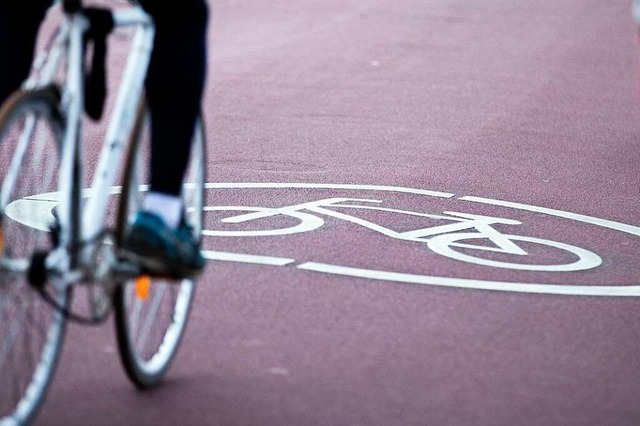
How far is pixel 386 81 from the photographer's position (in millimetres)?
13305

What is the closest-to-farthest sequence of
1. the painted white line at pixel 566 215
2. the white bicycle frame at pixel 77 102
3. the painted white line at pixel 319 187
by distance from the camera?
1. the white bicycle frame at pixel 77 102
2. the painted white line at pixel 566 215
3. the painted white line at pixel 319 187

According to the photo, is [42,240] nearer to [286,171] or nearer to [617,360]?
[617,360]

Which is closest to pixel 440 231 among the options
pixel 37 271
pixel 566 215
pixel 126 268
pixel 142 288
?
pixel 566 215

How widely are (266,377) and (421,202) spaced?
3242 mm

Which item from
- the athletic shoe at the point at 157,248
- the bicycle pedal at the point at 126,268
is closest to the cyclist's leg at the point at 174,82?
the athletic shoe at the point at 157,248

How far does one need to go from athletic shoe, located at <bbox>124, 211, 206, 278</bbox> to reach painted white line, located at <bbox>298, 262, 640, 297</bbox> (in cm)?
198

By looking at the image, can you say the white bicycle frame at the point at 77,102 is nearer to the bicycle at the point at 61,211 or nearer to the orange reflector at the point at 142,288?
the bicycle at the point at 61,211

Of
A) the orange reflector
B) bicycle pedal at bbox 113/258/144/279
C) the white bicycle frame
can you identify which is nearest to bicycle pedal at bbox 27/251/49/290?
the white bicycle frame

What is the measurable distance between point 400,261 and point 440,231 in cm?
70

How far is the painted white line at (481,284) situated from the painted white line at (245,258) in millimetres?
101

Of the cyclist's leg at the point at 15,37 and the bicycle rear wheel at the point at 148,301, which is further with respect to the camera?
the bicycle rear wheel at the point at 148,301

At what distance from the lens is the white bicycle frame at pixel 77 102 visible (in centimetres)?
408

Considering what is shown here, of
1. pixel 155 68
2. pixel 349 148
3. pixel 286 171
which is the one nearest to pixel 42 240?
pixel 155 68

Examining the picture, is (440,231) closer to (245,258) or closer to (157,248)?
(245,258)
